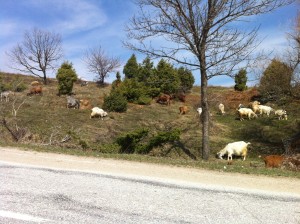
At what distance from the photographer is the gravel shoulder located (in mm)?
7414

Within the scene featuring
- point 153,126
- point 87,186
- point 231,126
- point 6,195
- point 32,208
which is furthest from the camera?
point 231,126

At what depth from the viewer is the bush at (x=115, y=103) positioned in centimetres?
2636

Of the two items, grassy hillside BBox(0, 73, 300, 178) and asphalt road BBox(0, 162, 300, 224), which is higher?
grassy hillside BBox(0, 73, 300, 178)

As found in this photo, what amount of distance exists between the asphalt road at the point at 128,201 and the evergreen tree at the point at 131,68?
105 feet

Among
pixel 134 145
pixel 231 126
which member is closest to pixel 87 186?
pixel 134 145

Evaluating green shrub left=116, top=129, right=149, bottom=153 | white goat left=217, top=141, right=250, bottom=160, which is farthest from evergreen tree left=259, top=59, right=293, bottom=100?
green shrub left=116, top=129, right=149, bottom=153

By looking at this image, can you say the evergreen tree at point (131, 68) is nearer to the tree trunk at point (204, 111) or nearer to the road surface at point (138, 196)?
the tree trunk at point (204, 111)

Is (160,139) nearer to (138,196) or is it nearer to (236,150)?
(236,150)

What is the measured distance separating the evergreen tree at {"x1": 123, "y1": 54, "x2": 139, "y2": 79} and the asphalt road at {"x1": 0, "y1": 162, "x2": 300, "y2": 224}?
31862 millimetres

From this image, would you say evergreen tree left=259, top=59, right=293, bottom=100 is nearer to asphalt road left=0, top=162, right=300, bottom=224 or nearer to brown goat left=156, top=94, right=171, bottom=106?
brown goat left=156, top=94, right=171, bottom=106

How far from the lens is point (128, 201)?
570 centimetres

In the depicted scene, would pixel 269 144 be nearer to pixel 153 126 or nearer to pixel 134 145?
pixel 153 126

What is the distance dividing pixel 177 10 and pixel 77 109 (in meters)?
14.7

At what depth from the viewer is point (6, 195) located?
18.9 ft
